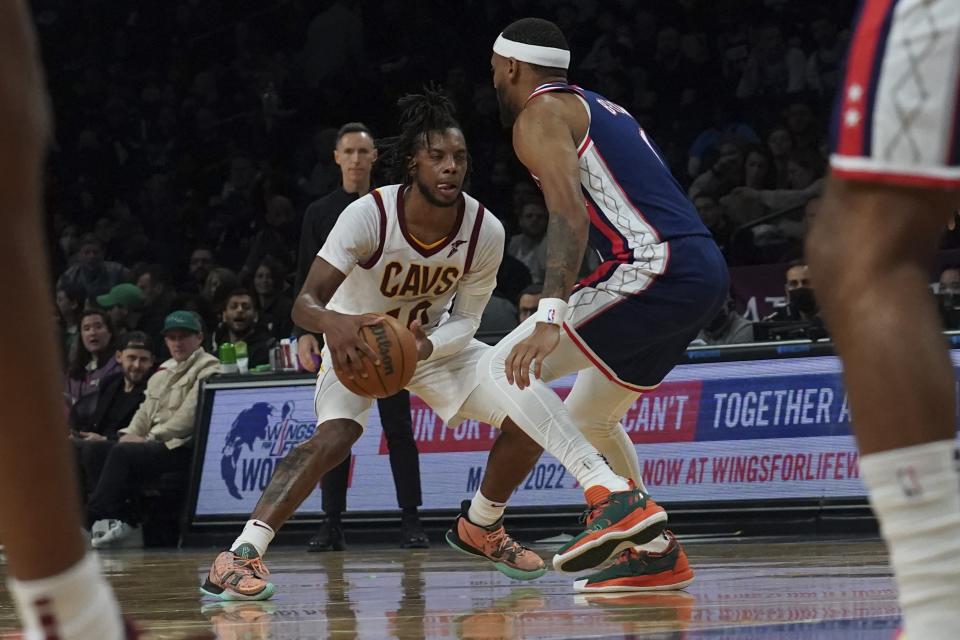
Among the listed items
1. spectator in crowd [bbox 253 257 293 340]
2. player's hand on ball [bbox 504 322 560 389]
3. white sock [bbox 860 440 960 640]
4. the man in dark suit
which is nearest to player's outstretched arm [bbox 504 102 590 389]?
player's hand on ball [bbox 504 322 560 389]

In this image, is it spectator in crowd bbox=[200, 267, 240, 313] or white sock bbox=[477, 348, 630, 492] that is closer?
white sock bbox=[477, 348, 630, 492]

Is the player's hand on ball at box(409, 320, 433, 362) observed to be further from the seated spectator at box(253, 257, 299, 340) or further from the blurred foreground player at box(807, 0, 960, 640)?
the seated spectator at box(253, 257, 299, 340)

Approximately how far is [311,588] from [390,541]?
373 centimetres

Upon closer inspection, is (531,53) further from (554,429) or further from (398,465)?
(398,465)

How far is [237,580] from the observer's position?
5262mm

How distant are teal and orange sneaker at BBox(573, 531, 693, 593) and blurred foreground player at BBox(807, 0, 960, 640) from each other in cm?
321

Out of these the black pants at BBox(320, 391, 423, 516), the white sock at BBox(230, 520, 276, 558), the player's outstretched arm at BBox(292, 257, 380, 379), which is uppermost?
the player's outstretched arm at BBox(292, 257, 380, 379)

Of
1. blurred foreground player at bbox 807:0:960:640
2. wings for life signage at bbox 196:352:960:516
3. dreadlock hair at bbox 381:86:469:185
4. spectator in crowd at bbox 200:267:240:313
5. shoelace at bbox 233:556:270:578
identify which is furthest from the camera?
spectator in crowd at bbox 200:267:240:313

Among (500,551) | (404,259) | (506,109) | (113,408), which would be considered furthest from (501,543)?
(113,408)

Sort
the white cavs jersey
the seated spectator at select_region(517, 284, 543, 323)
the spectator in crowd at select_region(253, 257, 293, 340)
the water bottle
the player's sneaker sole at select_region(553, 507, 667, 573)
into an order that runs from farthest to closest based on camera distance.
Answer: the spectator in crowd at select_region(253, 257, 293, 340), the water bottle, the seated spectator at select_region(517, 284, 543, 323), the white cavs jersey, the player's sneaker sole at select_region(553, 507, 667, 573)

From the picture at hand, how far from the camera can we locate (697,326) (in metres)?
5.52

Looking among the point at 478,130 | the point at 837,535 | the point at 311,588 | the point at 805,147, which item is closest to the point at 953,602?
the point at 311,588

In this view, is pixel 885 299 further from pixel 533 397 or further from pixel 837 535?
pixel 837 535

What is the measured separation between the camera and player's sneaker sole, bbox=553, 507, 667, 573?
495 centimetres
